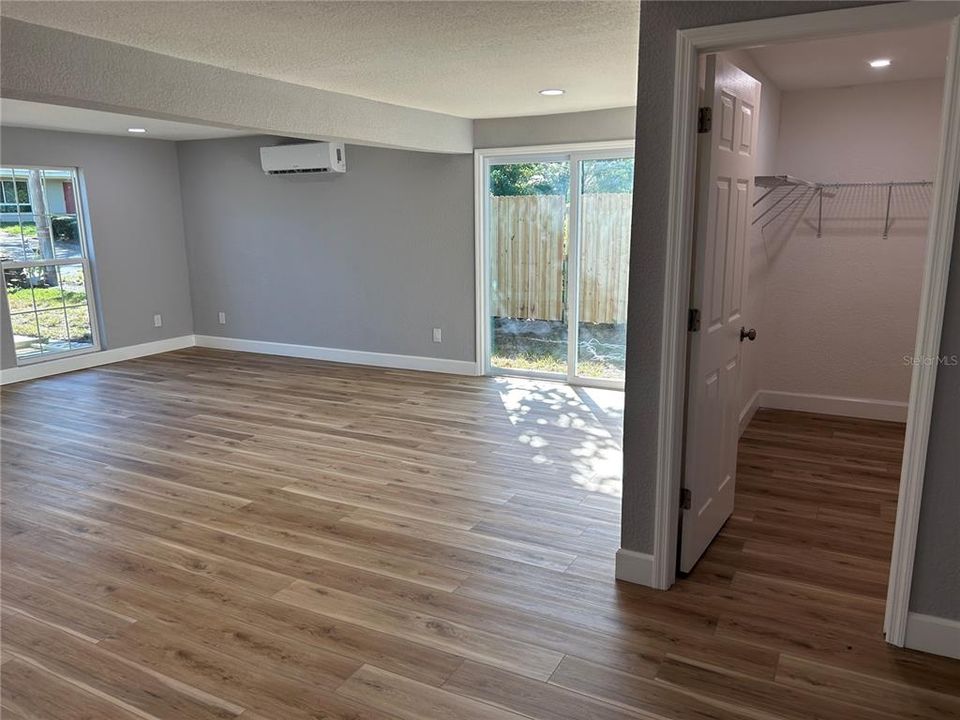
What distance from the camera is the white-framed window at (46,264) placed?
20.4 ft

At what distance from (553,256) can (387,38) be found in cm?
319

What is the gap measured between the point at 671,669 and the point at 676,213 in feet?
5.10

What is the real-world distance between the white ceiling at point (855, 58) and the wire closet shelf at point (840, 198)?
2.03 ft

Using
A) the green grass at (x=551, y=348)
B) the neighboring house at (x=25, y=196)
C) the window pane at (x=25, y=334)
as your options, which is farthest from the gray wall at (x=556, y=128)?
the window pane at (x=25, y=334)

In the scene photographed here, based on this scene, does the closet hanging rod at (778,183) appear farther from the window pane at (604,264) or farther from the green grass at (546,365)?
the green grass at (546,365)

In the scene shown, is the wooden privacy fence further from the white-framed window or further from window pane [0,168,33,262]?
window pane [0,168,33,262]

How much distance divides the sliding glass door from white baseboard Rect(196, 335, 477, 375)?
0.37 m

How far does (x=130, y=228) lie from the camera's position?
7.09 m

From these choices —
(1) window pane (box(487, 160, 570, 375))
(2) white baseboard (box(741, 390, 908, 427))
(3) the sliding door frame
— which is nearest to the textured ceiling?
(3) the sliding door frame

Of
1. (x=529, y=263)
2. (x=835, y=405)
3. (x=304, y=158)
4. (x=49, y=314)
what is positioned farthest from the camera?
(x=49, y=314)

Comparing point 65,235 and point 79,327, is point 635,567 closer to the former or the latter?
point 79,327

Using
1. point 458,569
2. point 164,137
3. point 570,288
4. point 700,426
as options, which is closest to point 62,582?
point 458,569

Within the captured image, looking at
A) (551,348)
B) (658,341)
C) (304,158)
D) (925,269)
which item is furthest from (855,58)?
(304,158)

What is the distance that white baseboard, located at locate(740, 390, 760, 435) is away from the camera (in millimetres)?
4609
